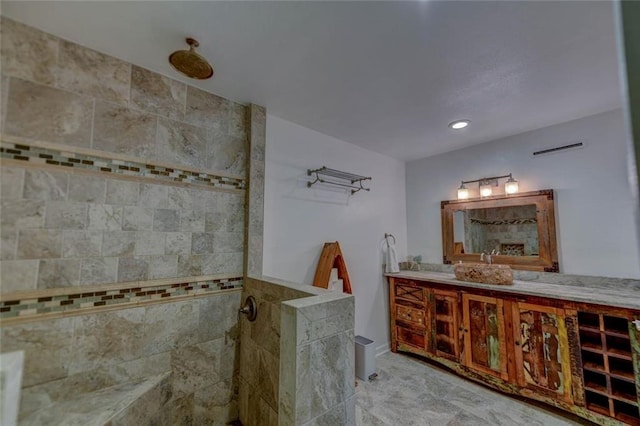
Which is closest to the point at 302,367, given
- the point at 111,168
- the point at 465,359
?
the point at 111,168

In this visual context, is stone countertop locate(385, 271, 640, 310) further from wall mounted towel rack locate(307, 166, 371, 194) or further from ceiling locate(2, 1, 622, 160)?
ceiling locate(2, 1, 622, 160)

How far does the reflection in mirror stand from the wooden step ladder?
1481mm

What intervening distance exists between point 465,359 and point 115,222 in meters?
3.04

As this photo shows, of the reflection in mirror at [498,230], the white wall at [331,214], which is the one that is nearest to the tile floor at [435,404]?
the white wall at [331,214]

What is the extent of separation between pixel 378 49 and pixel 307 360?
171cm

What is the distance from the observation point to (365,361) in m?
2.45

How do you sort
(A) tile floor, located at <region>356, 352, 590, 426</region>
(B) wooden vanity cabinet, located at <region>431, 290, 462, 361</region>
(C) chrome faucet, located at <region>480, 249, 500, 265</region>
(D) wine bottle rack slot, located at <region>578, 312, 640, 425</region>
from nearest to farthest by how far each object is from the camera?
1. (D) wine bottle rack slot, located at <region>578, 312, 640, 425</region>
2. (A) tile floor, located at <region>356, 352, 590, 426</region>
3. (B) wooden vanity cabinet, located at <region>431, 290, 462, 361</region>
4. (C) chrome faucet, located at <region>480, 249, 500, 265</region>

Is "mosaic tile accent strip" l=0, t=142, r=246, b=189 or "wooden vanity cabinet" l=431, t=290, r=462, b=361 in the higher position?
"mosaic tile accent strip" l=0, t=142, r=246, b=189

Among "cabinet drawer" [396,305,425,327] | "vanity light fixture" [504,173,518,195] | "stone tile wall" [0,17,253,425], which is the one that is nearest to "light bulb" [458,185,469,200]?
"vanity light fixture" [504,173,518,195]

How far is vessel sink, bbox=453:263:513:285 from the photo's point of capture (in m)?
2.37

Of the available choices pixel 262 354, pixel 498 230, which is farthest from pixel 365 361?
pixel 498 230

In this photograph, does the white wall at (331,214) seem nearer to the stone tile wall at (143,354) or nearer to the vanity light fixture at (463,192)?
the stone tile wall at (143,354)

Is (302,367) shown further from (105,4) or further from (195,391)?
(105,4)

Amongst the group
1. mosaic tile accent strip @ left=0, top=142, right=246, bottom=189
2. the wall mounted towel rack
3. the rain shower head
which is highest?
the rain shower head
